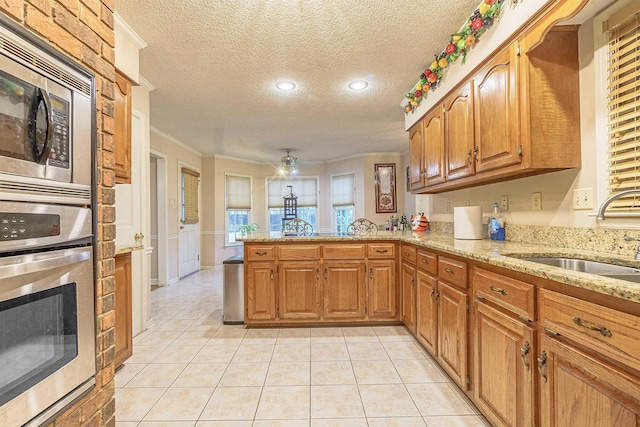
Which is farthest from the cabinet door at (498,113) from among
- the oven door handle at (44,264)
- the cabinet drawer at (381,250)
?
the oven door handle at (44,264)

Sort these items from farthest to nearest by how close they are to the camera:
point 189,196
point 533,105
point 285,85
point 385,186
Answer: point 385,186, point 189,196, point 285,85, point 533,105

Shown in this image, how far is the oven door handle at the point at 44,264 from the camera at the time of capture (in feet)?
2.44

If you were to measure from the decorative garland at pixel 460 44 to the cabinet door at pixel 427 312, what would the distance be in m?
1.65

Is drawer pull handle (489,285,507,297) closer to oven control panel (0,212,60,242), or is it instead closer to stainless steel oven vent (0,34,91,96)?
oven control panel (0,212,60,242)

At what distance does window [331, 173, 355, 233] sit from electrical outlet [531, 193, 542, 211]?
185 inches

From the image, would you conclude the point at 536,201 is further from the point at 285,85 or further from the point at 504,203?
the point at 285,85

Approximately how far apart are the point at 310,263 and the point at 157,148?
3199mm

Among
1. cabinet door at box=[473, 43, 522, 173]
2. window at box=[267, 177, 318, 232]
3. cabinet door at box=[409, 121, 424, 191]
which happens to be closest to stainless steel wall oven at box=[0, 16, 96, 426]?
cabinet door at box=[473, 43, 522, 173]

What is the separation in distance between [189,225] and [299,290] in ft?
11.5

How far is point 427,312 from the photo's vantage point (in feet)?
7.38

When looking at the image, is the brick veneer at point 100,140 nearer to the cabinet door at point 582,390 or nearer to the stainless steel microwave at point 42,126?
the stainless steel microwave at point 42,126

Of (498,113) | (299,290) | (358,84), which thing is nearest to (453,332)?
(498,113)

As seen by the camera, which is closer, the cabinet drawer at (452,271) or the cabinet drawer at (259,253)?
the cabinet drawer at (452,271)

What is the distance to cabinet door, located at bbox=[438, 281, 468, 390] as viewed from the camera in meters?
1.70
